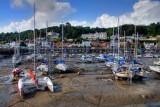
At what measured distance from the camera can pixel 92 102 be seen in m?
21.4

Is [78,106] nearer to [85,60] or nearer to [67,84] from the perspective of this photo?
[67,84]

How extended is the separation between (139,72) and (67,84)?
11179mm

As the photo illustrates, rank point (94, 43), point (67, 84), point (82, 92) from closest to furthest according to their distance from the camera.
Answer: point (82, 92)
point (67, 84)
point (94, 43)

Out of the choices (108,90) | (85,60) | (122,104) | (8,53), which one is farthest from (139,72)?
(8,53)

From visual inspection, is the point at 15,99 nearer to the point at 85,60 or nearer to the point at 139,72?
the point at 139,72

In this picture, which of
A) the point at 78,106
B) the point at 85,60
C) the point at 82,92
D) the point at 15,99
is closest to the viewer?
the point at 78,106

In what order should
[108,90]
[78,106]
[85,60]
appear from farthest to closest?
1. [85,60]
2. [108,90]
3. [78,106]

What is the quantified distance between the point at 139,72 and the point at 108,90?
962 centimetres

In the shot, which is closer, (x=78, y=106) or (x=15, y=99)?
(x=78, y=106)

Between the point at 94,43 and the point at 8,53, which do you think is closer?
the point at 8,53

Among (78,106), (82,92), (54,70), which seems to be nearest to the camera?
(78,106)

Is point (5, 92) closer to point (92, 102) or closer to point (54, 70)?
point (92, 102)

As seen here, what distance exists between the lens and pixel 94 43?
167250 mm

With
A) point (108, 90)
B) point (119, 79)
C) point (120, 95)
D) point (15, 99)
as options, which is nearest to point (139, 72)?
point (119, 79)
